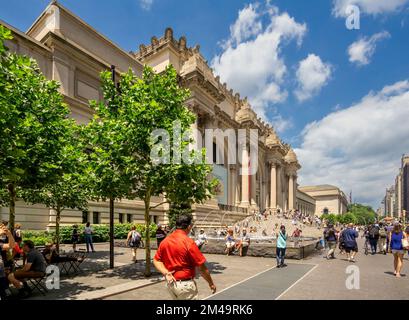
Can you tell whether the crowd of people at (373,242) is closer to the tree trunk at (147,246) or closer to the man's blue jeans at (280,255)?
the man's blue jeans at (280,255)

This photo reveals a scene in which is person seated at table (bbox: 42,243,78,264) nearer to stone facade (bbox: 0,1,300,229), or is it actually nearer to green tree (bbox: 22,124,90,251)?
green tree (bbox: 22,124,90,251)

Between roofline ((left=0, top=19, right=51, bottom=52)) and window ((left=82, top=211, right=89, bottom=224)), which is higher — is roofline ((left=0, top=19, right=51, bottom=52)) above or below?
above

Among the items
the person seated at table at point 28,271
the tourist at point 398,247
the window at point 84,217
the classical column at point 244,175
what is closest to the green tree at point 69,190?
the person seated at table at point 28,271

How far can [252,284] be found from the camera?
10.3 meters

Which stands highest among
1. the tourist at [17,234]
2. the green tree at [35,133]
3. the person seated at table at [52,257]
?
the green tree at [35,133]

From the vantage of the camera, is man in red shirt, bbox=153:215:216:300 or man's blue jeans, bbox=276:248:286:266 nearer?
man in red shirt, bbox=153:215:216:300

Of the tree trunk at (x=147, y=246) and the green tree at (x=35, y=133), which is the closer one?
the green tree at (x=35, y=133)

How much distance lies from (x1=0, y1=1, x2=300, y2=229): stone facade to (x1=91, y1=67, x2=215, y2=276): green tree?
15.9 metres

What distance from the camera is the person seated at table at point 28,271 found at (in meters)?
8.48

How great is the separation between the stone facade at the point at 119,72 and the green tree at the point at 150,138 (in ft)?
52.1

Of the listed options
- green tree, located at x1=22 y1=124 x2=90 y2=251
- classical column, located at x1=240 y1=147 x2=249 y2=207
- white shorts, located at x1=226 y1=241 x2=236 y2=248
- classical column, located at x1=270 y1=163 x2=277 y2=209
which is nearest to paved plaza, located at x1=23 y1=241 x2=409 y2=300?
green tree, located at x1=22 y1=124 x2=90 y2=251

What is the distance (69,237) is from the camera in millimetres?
24266

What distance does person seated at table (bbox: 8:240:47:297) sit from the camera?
848 cm

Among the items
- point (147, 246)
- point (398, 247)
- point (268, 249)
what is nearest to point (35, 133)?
point (147, 246)
